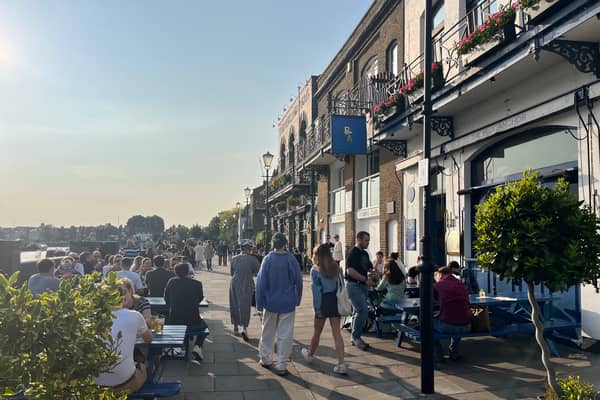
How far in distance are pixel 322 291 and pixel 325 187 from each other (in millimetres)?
16879

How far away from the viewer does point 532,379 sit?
5.93 metres

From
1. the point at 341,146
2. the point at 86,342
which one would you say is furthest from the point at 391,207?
the point at 86,342

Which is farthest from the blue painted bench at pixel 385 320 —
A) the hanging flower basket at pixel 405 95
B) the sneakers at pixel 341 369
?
the hanging flower basket at pixel 405 95

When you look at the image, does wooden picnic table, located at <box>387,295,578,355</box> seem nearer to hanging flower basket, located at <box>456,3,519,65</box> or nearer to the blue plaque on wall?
hanging flower basket, located at <box>456,3,519,65</box>

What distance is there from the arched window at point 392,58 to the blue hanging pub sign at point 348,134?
6.05ft

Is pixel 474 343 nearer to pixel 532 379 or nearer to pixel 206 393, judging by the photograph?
pixel 532 379

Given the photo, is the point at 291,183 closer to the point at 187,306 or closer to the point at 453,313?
the point at 187,306

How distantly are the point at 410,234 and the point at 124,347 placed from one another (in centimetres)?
1074

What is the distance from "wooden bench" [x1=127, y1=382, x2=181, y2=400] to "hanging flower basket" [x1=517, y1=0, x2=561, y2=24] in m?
7.03

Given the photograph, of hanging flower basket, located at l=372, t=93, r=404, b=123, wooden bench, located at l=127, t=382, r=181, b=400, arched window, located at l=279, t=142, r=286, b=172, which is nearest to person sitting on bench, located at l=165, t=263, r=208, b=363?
wooden bench, located at l=127, t=382, r=181, b=400

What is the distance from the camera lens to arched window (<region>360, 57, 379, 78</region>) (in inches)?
684

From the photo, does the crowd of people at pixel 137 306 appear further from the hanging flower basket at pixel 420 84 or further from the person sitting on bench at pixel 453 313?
the hanging flower basket at pixel 420 84

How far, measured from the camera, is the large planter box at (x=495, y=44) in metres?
8.32

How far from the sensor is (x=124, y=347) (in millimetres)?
4188
